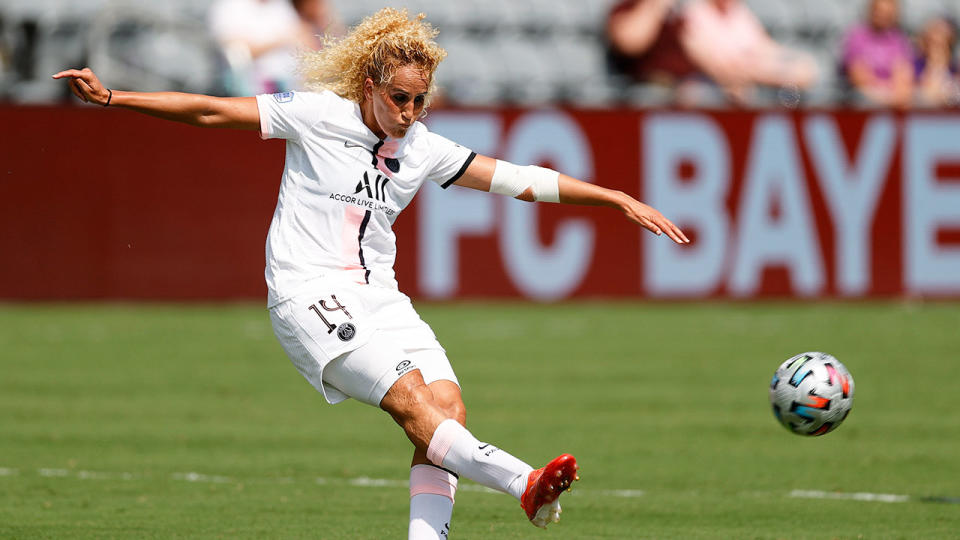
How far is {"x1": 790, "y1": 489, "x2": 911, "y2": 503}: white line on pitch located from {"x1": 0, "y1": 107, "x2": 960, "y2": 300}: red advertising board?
8572mm

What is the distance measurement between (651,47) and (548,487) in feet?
41.5

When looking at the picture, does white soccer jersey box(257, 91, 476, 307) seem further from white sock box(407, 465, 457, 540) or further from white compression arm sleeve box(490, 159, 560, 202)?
white sock box(407, 465, 457, 540)

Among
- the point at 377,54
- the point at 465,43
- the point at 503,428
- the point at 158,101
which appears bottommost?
the point at 503,428

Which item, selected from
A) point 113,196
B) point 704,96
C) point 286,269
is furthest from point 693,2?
point 286,269

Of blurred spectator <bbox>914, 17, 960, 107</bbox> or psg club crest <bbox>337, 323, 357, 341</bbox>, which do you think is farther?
blurred spectator <bbox>914, 17, 960, 107</bbox>

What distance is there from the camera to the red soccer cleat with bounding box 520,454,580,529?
534 cm

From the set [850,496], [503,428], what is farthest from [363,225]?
[503,428]

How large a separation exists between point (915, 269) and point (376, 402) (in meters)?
12.2

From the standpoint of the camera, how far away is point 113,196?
15938 millimetres

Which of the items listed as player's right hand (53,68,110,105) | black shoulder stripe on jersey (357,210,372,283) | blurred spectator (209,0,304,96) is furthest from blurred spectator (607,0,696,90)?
player's right hand (53,68,110,105)

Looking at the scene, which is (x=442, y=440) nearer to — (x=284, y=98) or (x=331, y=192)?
(x=331, y=192)

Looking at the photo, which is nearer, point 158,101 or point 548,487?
point 548,487

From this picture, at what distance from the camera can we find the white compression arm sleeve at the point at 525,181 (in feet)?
20.9

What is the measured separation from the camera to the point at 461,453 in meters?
5.66
